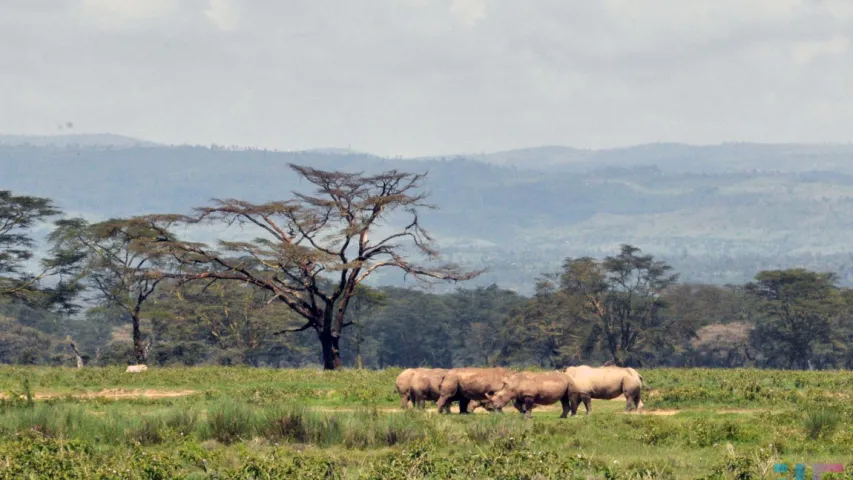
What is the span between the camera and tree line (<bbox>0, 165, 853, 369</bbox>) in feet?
147

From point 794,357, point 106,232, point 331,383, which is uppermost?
point 106,232

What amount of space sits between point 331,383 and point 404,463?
16.4 metres

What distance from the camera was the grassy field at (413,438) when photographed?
55.5ft

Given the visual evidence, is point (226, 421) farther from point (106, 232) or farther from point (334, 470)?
point (106, 232)

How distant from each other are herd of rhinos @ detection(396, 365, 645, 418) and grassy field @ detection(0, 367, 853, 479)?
59 centimetres

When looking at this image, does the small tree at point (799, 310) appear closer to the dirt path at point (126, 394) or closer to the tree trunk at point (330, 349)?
the tree trunk at point (330, 349)

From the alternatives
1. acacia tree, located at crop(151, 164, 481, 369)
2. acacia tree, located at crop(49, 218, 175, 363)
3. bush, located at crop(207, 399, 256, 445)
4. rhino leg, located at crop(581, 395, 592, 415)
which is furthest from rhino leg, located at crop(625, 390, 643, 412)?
acacia tree, located at crop(49, 218, 175, 363)

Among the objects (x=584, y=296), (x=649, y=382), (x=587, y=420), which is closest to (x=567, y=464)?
(x=587, y=420)

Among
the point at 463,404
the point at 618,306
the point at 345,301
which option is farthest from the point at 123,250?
the point at 463,404

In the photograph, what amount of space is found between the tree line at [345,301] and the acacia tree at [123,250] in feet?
0.51

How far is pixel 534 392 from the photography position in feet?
84.3

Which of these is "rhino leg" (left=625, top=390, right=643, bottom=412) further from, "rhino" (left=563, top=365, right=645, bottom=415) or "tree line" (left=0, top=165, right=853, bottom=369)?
"tree line" (left=0, top=165, right=853, bottom=369)

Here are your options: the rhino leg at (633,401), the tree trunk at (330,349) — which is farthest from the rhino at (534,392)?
the tree trunk at (330,349)

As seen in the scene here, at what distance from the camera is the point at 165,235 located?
45094 mm
